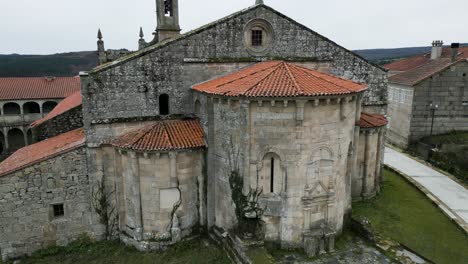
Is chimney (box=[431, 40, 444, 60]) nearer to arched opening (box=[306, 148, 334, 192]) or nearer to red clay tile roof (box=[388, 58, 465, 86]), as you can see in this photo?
red clay tile roof (box=[388, 58, 465, 86])

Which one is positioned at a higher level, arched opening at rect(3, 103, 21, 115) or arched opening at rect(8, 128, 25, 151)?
arched opening at rect(3, 103, 21, 115)

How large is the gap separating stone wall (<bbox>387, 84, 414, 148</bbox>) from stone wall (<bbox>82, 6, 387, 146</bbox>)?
1512 centimetres

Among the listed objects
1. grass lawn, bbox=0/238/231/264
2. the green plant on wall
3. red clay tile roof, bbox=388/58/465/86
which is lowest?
grass lawn, bbox=0/238/231/264

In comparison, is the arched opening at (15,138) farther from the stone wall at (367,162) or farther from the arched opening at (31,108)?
the stone wall at (367,162)

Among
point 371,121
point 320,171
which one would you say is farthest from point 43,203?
point 371,121

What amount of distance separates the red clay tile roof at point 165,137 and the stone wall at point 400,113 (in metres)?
20.8

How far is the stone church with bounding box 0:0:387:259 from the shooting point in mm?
12680

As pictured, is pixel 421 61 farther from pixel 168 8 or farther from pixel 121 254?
pixel 121 254

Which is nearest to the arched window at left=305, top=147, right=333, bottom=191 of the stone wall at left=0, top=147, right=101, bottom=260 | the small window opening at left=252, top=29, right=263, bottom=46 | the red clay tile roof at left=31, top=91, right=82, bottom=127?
the small window opening at left=252, top=29, right=263, bottom=46

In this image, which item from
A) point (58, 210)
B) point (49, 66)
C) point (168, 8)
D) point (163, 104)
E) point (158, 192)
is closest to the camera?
point (158, 192)

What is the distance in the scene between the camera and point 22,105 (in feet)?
123

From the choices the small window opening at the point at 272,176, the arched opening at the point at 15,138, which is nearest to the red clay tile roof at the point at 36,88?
the arched opening at the point at 15,138

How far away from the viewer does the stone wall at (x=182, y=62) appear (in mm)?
14117

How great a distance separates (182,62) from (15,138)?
32489 millimetres
